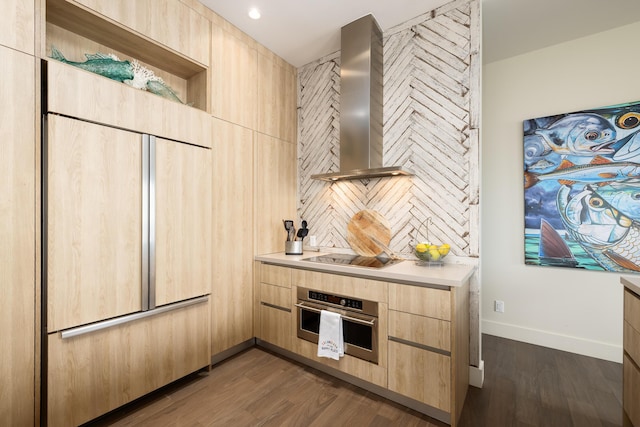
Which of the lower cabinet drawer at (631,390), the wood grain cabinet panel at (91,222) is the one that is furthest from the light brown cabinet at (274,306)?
the lower cabinet drawer at (631,390)

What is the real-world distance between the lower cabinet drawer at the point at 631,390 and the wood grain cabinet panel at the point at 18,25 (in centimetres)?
353

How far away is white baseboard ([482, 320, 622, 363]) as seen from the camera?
2.48 meters

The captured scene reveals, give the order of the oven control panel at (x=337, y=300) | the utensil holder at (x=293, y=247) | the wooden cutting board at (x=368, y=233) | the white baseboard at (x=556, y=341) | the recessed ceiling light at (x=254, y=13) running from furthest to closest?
the utensil holder at (x=293, y=247)
the wooden cutting board at (x=368, y=233)
the white baseboard at (x=556, y=341)
the recessed ceiling light at (x=254, y=13)
the oven control panel at (x=337, y=300)

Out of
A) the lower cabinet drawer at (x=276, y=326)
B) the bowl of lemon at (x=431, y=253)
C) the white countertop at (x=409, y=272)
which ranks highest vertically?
the bowl of lemon at (x=431, y=253)

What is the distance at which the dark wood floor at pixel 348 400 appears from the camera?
5.74ft

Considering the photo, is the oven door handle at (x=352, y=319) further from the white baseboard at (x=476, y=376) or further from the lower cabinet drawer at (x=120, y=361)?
the white baseboard at (x=476, y=376)

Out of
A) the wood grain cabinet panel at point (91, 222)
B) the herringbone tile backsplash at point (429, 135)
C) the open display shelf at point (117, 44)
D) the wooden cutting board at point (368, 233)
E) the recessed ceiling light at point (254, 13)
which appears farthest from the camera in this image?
the wooden cutting board at point (368, 233)

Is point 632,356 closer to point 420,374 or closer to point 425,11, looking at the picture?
point 420,374

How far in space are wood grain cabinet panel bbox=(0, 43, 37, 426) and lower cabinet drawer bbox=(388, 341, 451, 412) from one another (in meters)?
2.07

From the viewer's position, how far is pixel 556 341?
8.88 ft

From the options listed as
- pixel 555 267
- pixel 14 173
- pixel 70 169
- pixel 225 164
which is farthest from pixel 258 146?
pixel 555 267

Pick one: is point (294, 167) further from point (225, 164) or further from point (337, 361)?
point (337, 361)

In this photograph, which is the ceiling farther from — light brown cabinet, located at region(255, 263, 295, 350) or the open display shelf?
light brown cabinet, located at region(255, 263, 295, 350)

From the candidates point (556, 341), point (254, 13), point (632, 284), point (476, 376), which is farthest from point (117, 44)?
point (556, 341)
